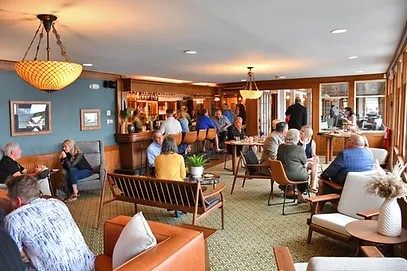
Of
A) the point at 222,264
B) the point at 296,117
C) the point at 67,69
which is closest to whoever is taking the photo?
the point at 67,69

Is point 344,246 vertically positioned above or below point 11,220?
below

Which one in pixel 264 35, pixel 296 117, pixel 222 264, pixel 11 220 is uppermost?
pixel 264 35

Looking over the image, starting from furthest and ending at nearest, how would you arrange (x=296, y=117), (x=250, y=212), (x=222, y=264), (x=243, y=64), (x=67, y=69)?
(x=296, y=117) → (x=243, y=64) → (x=250, y=212) → (x=222, y=264) → (x=67, y=69)

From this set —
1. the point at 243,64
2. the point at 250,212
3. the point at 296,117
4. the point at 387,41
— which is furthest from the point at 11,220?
the point at 296,117

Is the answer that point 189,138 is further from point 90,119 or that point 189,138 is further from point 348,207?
point 348,207

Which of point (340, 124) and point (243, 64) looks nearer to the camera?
point (243, 64)

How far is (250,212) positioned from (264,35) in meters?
2.48

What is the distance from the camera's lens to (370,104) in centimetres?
1019

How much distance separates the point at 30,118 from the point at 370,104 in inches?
353

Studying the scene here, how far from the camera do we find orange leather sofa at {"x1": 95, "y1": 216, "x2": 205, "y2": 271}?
1.82 meters

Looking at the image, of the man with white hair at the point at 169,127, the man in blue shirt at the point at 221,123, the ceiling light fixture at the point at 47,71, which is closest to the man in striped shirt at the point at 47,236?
the ceiling light fixture at the point at 47,71

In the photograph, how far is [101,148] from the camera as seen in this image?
22.5 ft

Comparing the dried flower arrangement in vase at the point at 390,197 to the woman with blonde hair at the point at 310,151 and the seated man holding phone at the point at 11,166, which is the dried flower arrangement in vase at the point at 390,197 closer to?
the woman with blonde hair at the point at 310,151

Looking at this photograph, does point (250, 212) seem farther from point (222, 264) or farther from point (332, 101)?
point (332, 101)
